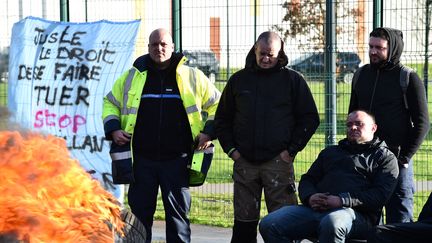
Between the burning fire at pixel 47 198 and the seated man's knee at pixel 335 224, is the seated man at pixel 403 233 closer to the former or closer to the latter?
the seated man's knee at pixel 335 224

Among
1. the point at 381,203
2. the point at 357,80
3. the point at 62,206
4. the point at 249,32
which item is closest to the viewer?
the point at 62,206

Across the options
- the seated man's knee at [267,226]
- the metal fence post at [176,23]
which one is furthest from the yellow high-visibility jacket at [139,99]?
the metal fence post at [176,23]

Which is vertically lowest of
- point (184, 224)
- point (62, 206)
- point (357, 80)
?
point (184, 224)

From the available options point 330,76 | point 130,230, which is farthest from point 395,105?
point 130,230

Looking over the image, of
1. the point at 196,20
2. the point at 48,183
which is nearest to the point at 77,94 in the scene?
the point at 196,20

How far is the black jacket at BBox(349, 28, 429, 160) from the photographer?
21.5 ft

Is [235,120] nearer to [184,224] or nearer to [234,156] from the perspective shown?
[234,156]

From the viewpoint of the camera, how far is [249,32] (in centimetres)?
936

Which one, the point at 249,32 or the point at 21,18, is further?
the point at 21,18

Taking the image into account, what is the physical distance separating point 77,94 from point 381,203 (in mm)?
4459

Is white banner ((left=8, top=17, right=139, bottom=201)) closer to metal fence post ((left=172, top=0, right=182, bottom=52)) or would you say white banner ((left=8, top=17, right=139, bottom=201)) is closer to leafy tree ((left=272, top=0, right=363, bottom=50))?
metal fence post ((left=172, top=0, right=182, bottom=52))

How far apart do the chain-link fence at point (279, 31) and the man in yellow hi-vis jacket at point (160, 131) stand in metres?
2.09

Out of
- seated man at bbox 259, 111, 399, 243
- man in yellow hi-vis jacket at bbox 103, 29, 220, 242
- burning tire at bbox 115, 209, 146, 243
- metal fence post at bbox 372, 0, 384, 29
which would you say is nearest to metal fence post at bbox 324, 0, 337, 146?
metal fence post at bbox 372, 0, 384, 29

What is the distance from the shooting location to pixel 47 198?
459cm
